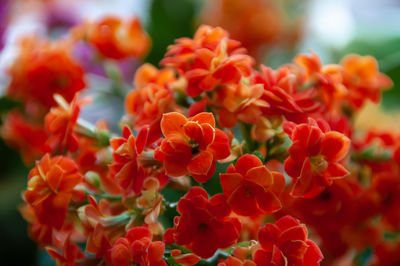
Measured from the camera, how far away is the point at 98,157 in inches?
18.8

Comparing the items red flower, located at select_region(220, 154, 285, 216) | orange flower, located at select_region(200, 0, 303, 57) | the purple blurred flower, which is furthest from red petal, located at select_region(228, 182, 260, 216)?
orange flower, located at select_region(200, 0, 303, 57)

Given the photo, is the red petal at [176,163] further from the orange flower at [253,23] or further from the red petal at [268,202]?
the orange flower at [253,23]

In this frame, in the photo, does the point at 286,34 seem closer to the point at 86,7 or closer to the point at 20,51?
the point at 86,7

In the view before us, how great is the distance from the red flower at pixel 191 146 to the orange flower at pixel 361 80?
0.22 meters

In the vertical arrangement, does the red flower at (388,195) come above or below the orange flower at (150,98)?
below

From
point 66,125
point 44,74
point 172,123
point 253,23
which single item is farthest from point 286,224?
point 253,23

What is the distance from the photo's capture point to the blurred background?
2.44 ft

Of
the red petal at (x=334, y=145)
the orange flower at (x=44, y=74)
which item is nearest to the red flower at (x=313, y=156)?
the red petal at (x=334, y=145)

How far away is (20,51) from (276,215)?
380mm

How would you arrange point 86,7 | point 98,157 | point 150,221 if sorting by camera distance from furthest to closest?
point 86,7 < point 98,157 < point 150,221

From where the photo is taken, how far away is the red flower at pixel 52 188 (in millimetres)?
396

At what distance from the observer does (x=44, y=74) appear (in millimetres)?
589

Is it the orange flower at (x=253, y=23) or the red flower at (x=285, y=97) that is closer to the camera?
the red flower at (x=285, y=97)

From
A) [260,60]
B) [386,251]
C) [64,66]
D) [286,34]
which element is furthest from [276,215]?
[286,34]
